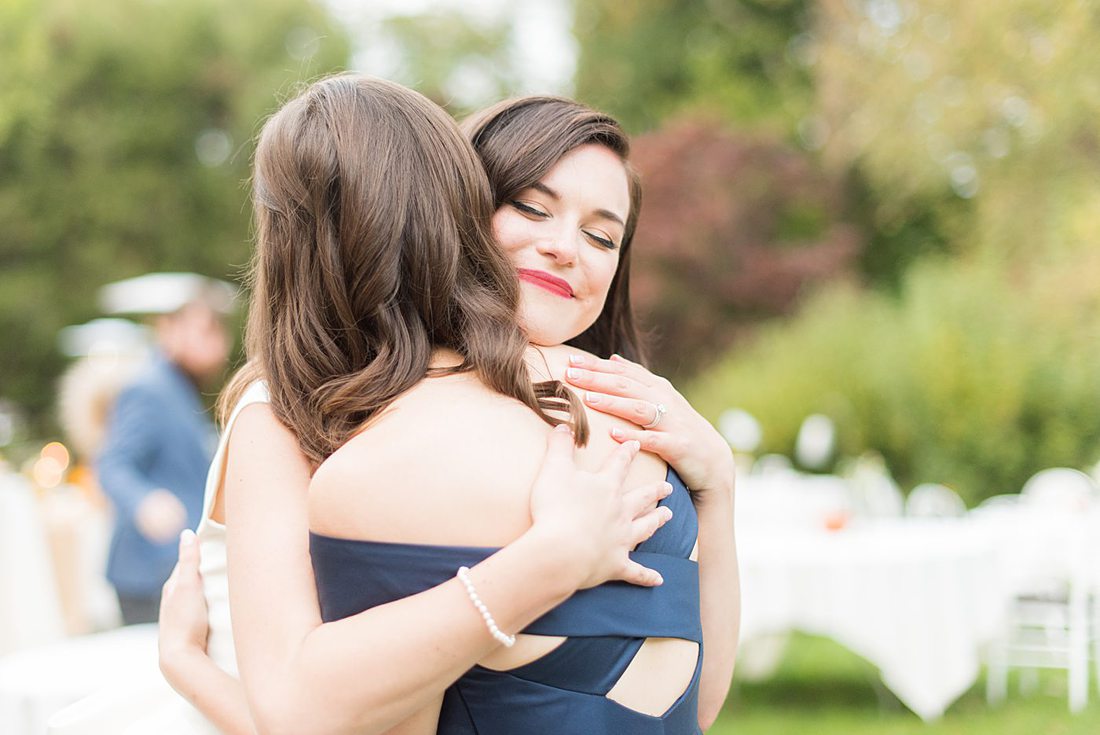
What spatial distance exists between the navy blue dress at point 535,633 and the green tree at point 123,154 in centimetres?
2814

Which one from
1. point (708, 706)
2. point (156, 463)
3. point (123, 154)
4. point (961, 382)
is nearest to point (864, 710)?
point (156, 463)

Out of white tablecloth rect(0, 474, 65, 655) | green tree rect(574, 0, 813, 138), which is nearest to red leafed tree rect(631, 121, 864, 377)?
green tree rect(574, 0, 813, 138)

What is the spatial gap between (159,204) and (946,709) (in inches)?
1019

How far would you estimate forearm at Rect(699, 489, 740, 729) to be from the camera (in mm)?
2129

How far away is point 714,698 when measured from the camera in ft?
7.00

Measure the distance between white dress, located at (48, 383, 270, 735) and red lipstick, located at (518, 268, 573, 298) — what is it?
18.6 inches

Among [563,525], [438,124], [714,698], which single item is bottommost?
[714,698]

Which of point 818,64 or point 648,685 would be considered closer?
point 648,685

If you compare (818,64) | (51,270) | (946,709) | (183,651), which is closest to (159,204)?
(51,270)

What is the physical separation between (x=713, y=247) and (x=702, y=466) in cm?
2100

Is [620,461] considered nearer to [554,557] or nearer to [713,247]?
[554,557]

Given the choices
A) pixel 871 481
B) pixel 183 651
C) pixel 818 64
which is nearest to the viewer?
pixel 183 651

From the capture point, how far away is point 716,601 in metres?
2.14

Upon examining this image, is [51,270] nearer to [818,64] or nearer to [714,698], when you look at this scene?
[818,64]
